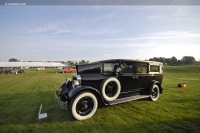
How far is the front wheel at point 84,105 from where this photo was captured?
4.09 meters

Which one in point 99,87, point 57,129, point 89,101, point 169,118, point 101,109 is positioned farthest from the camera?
point 101,109

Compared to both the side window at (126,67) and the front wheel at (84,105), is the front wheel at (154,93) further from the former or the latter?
the front wheel at (84,105)

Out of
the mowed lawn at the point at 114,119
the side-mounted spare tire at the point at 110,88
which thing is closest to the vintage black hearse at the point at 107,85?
the side-mounted spare tire at the point at 110,88

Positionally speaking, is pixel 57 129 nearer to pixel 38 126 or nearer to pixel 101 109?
pixel 38 126

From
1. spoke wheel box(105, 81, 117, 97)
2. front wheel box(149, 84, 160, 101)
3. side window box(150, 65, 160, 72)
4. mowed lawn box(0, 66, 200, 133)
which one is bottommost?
mowed lawn box(0, 66, 200, 133)

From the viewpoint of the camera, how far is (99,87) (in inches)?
184

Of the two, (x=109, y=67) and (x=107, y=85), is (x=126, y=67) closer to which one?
(x=109, y=67)

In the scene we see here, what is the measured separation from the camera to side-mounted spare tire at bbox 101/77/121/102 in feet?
15.0

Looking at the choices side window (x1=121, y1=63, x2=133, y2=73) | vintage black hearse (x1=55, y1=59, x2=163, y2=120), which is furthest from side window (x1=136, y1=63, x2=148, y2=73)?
side window (x1=121, y1=63, x2=133, y2=73)

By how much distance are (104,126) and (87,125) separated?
1.66 feet

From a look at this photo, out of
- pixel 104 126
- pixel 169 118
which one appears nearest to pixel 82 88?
pixel 104 126

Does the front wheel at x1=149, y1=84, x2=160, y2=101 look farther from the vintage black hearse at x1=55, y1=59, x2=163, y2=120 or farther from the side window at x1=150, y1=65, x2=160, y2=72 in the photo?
the side window at x1=150, y1=65, x2=160, y2=72

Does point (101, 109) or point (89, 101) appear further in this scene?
point (101, 109)

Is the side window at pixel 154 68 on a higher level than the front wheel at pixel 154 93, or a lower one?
higher
